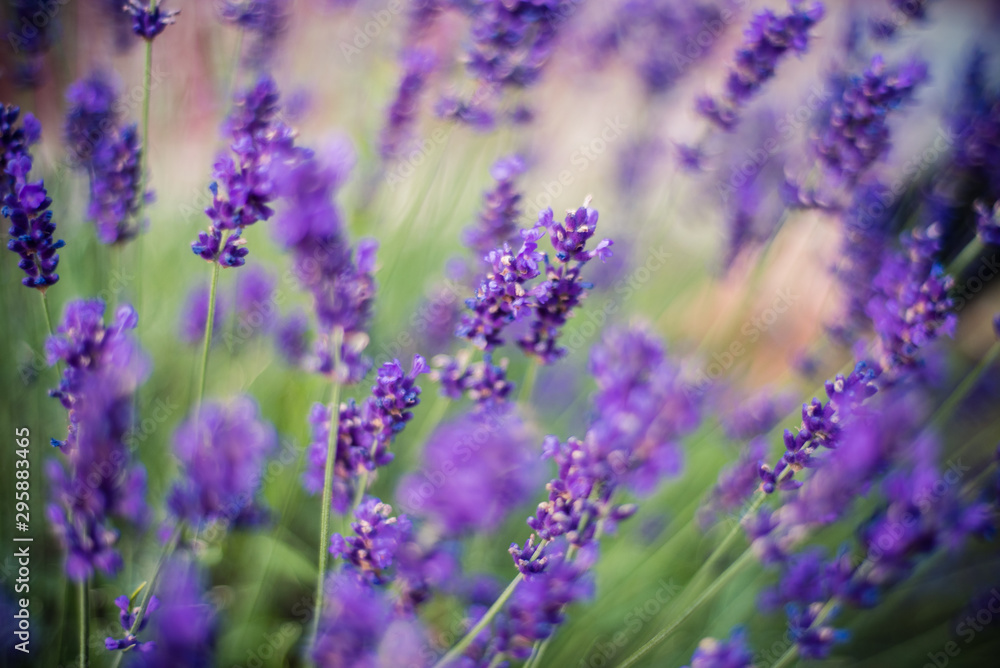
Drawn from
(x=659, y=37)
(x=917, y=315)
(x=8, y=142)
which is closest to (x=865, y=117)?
(x=917, y=315)

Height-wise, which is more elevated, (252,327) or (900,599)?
(252,327)

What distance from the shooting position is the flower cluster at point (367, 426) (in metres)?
1.07

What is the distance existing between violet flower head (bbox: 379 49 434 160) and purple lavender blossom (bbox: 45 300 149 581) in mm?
1308

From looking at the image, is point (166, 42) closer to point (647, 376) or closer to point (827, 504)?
point (647, 376)

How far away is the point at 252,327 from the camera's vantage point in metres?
2.20

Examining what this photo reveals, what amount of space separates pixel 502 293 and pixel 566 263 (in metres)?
0.13

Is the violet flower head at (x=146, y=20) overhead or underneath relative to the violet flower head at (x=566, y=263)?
overhead

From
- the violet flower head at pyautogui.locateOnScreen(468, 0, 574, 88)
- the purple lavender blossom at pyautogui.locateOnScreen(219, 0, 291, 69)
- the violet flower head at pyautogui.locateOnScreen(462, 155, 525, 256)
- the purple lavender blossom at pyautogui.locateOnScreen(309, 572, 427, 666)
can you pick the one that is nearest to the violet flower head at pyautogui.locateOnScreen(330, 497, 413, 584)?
the purple lavender blossom at pyautogui.locateOnScreen(309, 572, 427, 666)

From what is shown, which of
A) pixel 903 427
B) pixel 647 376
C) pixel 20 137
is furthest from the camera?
pixel 903 427

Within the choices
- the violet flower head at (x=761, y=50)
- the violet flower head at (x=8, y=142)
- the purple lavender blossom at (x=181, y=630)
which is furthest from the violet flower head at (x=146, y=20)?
the violet flower head at (x=761, y=50)

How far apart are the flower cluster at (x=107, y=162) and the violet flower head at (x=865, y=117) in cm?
192

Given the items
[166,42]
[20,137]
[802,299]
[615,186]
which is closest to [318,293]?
[20,137]

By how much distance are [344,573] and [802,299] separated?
3.85 metres

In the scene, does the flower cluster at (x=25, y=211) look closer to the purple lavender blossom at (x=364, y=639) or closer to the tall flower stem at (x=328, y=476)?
the tall flower stem at (x=328, y=476)
